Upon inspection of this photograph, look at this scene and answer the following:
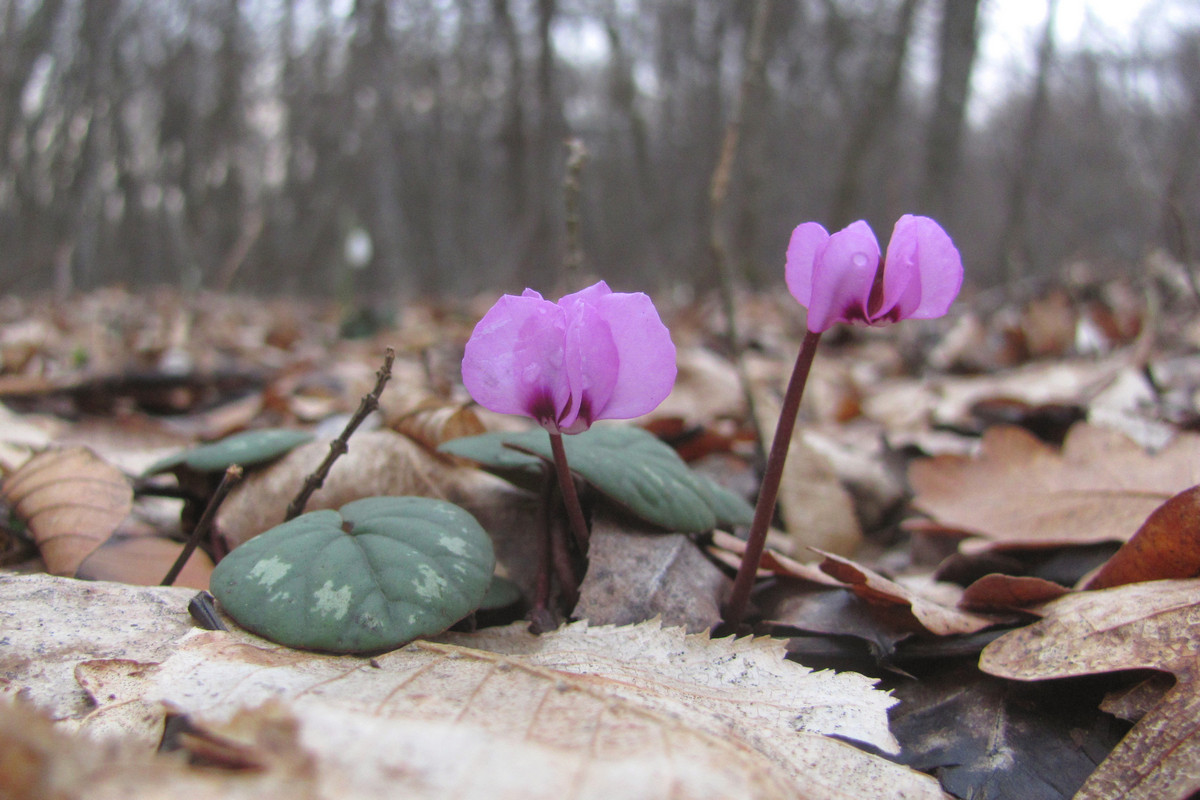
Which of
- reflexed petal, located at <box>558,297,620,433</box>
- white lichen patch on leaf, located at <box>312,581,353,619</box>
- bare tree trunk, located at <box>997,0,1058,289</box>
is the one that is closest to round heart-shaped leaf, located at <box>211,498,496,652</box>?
white lichen patch on leaf, located at <box>312,581,353,619</box>

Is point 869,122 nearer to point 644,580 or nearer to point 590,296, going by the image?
point 644,580

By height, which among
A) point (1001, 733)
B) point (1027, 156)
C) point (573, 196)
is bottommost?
point (1001, 733)

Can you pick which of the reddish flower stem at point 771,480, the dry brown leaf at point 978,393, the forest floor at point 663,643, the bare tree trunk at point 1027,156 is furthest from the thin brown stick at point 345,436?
the bare tree trunk at point 1027,156

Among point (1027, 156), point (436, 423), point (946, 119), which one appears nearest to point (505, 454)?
point (436, 423)

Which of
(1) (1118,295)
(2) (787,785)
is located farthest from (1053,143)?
(2) (787,785)

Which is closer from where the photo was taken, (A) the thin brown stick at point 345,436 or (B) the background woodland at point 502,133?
(A) the thin brown stick at point 345,436

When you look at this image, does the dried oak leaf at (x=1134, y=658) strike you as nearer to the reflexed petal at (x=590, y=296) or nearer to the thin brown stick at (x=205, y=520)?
the reflexed petal at (x=590, y=296)

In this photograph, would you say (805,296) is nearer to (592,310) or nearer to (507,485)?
(592,310)
